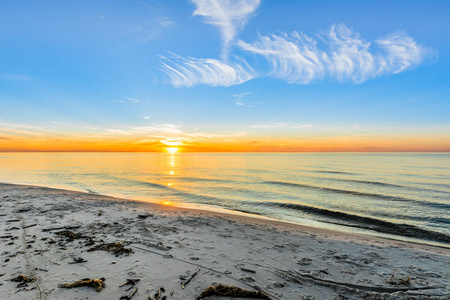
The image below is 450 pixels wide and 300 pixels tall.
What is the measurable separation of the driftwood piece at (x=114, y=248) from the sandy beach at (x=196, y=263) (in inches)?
1.3

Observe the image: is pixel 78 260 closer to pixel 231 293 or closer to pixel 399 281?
pixel 231 293

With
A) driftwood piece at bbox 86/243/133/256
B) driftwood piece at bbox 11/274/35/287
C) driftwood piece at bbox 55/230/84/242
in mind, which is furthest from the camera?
driftwood piece at bbox 55/230/84/242

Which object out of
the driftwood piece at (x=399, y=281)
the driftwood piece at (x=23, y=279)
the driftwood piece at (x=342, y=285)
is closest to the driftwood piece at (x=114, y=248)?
the driftwood piece at (x=23, y=279)

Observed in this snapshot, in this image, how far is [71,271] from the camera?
5.71 m

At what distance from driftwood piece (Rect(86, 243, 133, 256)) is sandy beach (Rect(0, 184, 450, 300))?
0.03 m

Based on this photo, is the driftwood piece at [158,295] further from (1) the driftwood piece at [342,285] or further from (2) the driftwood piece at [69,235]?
(2) the driftwood piece at [69,235]

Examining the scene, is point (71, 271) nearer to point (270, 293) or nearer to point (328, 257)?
point (270, 293)

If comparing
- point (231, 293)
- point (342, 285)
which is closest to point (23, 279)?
point (231, 293)

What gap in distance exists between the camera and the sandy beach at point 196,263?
521 centimetres

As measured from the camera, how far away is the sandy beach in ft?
17.1

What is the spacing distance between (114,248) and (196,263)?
3.02 meters

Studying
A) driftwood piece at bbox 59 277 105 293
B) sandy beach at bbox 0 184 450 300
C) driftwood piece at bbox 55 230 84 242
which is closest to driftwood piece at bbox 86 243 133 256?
sandy beach at bbox 0 184 450 300

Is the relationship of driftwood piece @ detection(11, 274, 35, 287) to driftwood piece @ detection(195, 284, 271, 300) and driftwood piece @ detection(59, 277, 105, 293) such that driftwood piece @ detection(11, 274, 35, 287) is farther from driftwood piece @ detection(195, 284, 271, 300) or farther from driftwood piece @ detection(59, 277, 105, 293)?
driftwood piece @ detection(195, 284, 271, 300)

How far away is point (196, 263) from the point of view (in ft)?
21.4
